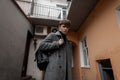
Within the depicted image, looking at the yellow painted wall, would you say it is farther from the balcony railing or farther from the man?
the balcony railing

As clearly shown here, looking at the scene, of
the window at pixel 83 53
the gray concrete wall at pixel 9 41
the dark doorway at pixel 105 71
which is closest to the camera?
the gray concrete wall at pixel 9 41

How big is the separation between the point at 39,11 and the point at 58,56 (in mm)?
3774

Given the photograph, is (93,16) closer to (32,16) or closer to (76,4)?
(76,4)

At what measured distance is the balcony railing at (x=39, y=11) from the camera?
3940 mm

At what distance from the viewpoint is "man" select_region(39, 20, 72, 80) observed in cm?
92

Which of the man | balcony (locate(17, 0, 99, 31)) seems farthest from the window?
the man

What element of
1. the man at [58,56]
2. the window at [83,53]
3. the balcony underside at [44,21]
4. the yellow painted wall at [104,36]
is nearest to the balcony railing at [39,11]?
the balcony underside at [44,21]

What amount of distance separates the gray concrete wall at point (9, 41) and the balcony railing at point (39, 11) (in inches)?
48.5

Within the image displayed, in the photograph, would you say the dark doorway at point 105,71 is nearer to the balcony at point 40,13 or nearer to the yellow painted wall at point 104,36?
the yellow painted wall at point 104,36

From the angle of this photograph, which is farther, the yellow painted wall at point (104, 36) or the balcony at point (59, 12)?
the balcony at point (59, 12)

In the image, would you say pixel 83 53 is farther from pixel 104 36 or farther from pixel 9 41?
pixel 9 41

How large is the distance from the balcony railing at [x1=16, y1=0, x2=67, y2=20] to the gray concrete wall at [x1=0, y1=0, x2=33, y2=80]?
1232mm

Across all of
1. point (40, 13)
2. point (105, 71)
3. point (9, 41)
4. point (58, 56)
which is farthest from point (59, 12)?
point (58, 56)

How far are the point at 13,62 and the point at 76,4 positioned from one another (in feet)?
8.00
